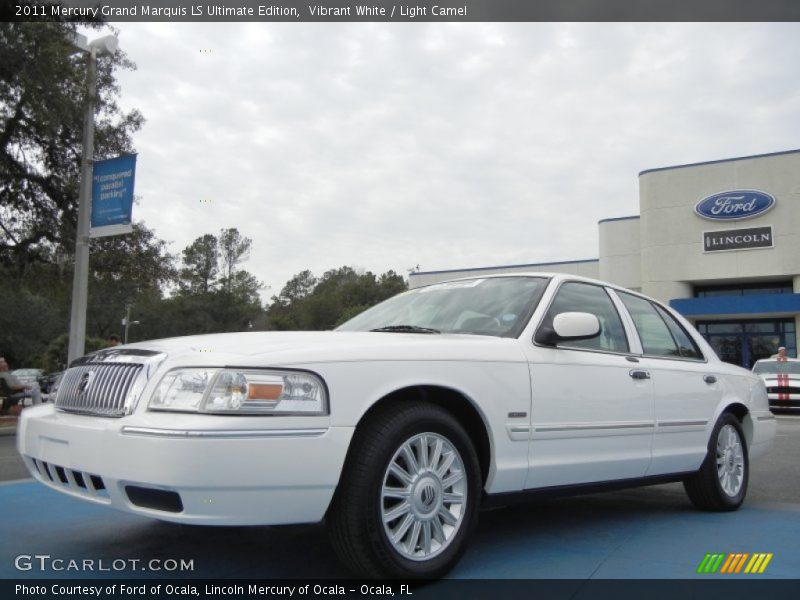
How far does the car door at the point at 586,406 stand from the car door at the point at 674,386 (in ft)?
0.51

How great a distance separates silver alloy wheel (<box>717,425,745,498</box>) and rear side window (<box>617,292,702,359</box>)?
0.59 m

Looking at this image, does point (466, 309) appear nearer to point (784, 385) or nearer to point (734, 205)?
point (784, 385)

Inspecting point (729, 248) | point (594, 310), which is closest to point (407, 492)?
point (594, 310)

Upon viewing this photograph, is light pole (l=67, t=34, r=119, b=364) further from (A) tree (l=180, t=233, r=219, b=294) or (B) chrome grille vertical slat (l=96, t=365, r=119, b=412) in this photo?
(A) tree (l=180, t=233, r=219, b=294)

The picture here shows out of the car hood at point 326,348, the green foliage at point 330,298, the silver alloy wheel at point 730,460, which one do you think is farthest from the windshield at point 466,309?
the green foliage at point 330,298

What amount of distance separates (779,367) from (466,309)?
1632 centimetres

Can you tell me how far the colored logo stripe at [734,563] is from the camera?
3691mm

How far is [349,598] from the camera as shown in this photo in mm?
3127

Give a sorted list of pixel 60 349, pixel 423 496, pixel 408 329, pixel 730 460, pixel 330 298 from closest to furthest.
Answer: pixel 423 496 < pixel 408 329 < pixel 730 460 < pixel 60 349 < pixel 330 298

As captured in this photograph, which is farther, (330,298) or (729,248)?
(330,298)

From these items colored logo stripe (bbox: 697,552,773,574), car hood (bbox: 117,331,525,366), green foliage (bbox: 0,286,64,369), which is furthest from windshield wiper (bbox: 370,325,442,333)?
green foliage (bbox: 0,286,64,369)

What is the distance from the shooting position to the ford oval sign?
33.1 m

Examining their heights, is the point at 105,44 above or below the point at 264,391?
above

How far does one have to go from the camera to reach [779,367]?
18266 millimetres
